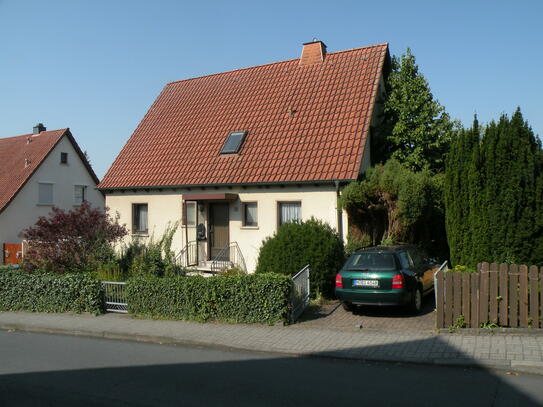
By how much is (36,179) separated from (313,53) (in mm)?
18275

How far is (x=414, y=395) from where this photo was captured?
6.08m

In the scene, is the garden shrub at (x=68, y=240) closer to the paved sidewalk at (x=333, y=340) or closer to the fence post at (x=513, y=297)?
the paved sidewalk at (x=333, y=340)

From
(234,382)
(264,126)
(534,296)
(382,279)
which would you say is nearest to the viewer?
(234,382)

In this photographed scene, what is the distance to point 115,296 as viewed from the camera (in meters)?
12.4

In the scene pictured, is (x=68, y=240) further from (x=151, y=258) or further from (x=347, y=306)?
(x=347, y=306)

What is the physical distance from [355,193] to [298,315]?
4.19 meters

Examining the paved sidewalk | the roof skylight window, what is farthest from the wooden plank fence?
the roof skylight window

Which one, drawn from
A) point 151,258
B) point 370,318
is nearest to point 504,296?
point 370,318

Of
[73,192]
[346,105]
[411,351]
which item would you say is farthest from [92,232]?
[73,192]

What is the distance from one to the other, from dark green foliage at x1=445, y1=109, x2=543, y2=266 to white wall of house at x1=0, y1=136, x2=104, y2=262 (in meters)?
20.4

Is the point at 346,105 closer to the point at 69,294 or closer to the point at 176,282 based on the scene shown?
the point at 176,282

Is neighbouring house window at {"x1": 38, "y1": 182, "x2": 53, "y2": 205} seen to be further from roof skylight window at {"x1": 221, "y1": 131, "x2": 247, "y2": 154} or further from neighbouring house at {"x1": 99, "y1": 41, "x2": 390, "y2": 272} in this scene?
roof skylight window at {"x1": 221, "y1": 131, "x2": 247, "y2": 154}

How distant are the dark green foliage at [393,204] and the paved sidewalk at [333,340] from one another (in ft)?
15.4

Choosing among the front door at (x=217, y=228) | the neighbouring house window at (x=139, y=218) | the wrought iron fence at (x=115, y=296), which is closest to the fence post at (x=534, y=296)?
the wrought iron fence at (x=115, y=296)
